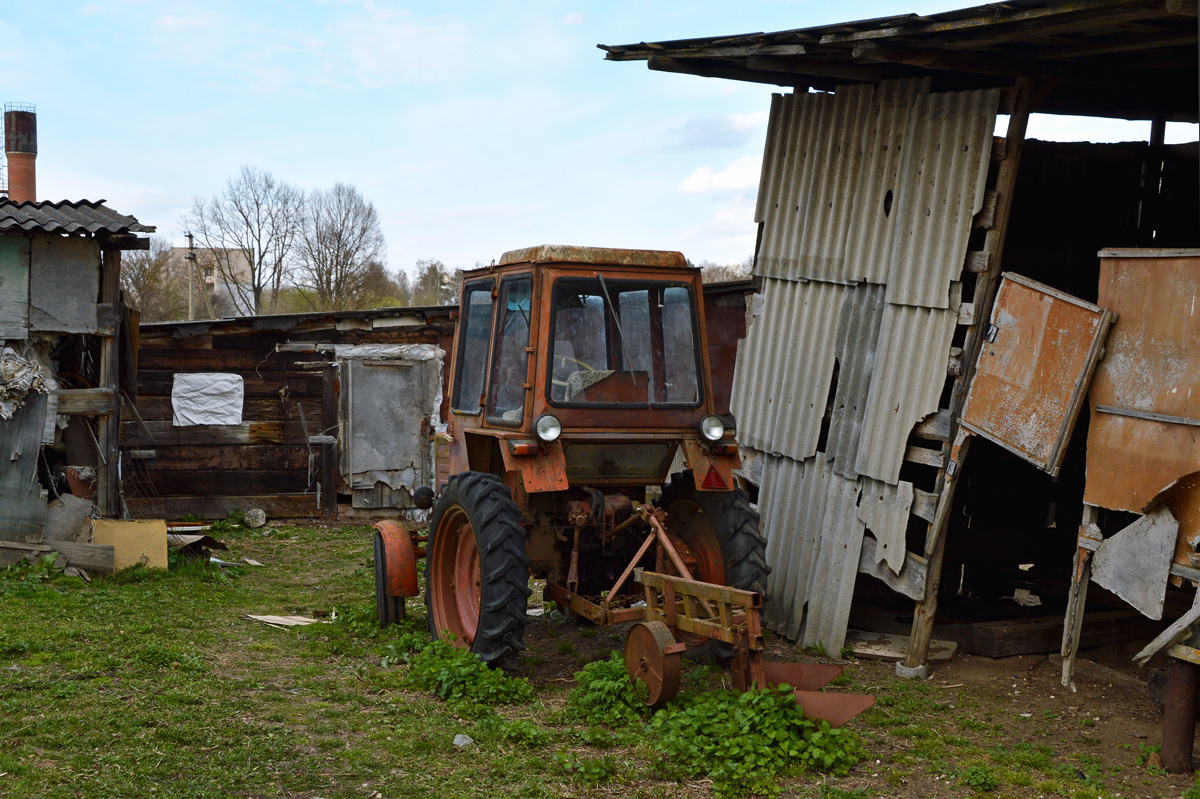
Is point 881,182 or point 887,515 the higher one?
point 881,182

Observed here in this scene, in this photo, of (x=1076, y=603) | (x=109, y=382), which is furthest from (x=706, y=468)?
(x=109, y=382)

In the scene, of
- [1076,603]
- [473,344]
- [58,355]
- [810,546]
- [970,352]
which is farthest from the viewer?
[58,355]

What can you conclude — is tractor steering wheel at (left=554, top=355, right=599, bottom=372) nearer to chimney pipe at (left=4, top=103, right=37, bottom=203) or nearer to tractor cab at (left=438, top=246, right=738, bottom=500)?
tractor cab at (left=438, top=246, right=738, bottom=500)

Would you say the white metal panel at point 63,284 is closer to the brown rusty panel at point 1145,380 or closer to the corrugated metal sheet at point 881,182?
the corrugated metal sheet at point 881,182

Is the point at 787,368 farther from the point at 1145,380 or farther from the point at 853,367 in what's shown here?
the point at 1145,380

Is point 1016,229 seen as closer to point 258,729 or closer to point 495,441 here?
point 495,441

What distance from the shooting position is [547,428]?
19.4 feet

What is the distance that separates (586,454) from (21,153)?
1103cm

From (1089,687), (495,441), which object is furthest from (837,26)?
(1089,687)

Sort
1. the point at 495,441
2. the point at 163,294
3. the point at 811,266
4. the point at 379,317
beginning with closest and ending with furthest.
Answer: the point at 495,441
the point at 811,266
the point at 379,317
the point at 163,294

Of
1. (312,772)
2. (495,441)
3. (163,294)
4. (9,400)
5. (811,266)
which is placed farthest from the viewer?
(163,294)

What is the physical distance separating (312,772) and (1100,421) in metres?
4.43

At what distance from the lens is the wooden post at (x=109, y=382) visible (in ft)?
32.6

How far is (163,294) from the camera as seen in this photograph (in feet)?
116
